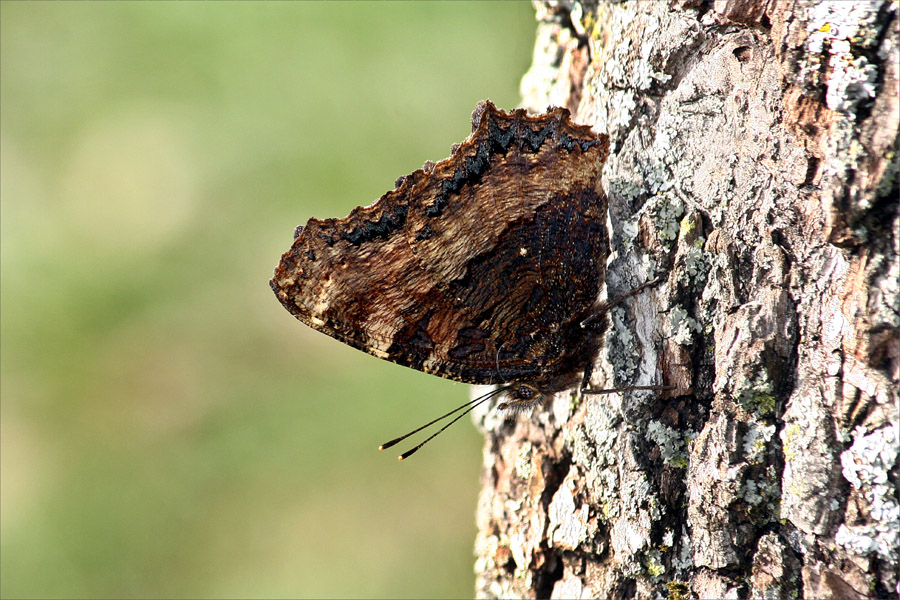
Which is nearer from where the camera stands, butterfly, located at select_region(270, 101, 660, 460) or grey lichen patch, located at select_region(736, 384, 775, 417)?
grey lichen patch, located at select_region(736, 384, 775, 417)

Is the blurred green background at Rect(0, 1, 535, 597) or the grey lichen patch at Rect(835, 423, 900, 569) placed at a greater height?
the blurred green background at Rect(0, 1, 535, 597)

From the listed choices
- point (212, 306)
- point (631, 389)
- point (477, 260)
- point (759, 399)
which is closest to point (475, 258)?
point (477, 260)

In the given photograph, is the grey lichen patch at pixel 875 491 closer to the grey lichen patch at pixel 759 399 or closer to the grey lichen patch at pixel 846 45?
the grey lichen patch at pixel 759 399

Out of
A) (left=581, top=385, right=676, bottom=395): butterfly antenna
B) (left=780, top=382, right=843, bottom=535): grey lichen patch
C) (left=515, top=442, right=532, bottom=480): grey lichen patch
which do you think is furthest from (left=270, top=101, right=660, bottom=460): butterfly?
(left=780, top=382, right=843, bottom=535): grey lichen patch

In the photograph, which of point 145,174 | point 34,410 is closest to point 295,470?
point 34,410

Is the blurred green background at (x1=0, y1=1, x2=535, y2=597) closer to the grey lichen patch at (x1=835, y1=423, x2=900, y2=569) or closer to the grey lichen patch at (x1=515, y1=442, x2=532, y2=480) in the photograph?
the grey lichen patch at (x1=515, y1=442, x2=532, y2=480)

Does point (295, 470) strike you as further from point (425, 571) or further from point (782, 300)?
point (782, 300)
